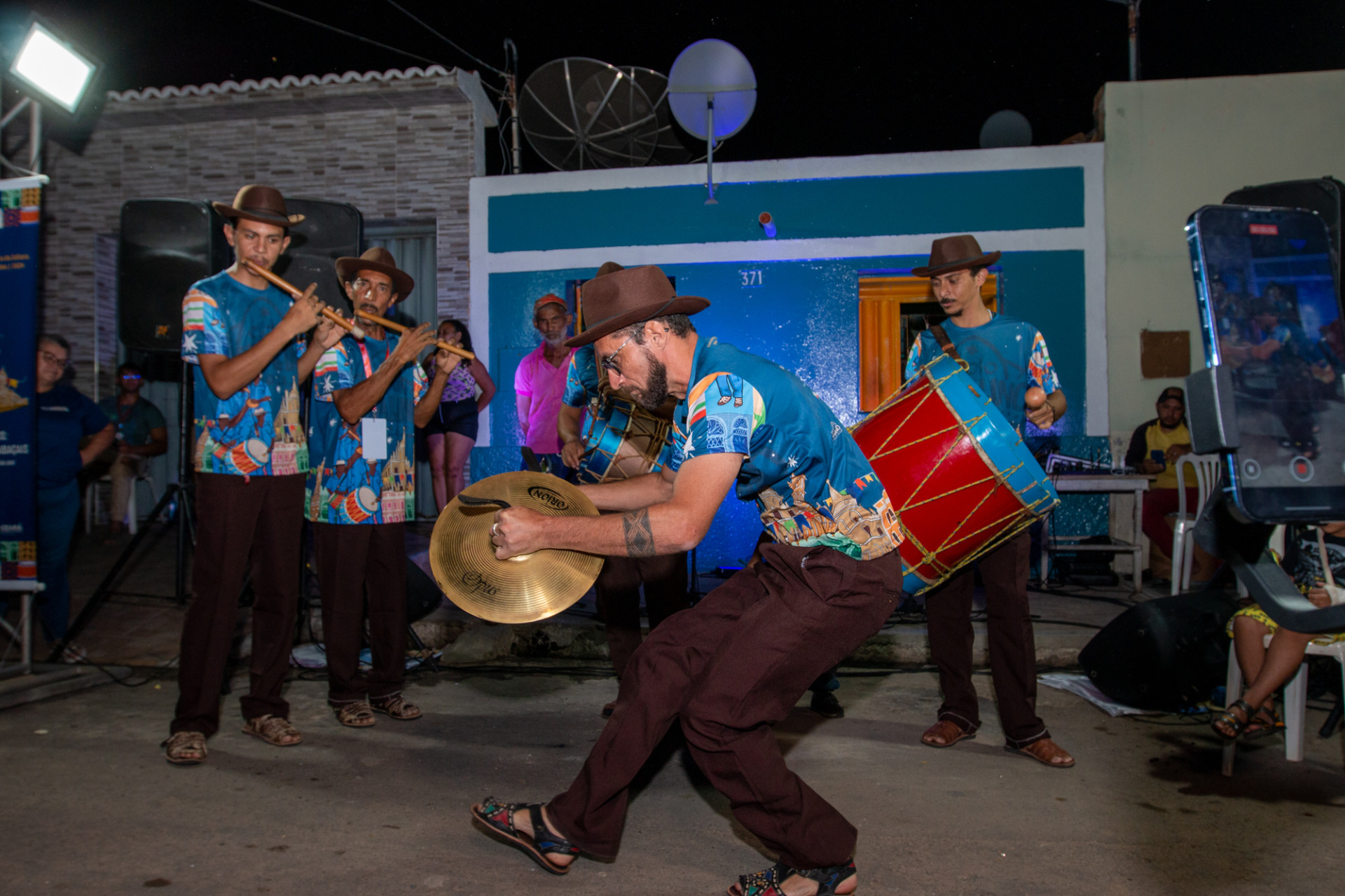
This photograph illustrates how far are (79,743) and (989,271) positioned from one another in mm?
7704

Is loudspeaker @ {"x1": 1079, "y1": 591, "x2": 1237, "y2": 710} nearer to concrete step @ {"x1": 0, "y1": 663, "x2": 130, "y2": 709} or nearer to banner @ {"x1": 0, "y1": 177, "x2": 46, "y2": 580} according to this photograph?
concrete step @ {"x1": 0, "y1": 663, "x2": 130, "y2": 709}

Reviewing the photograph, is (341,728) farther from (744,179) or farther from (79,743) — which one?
(744,179)

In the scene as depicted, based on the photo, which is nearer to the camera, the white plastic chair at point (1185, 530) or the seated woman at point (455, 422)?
the white plastic chair at point (1185, 530)

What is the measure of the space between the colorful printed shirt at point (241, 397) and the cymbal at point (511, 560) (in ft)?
4.43

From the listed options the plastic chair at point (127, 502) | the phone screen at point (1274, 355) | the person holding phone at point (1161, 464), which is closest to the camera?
the phone screen at point (1274, 355)

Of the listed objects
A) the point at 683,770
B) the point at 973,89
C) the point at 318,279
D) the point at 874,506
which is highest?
the point at 973,89

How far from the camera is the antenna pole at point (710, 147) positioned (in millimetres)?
8203

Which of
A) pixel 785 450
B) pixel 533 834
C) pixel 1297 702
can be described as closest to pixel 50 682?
pixel 533 834

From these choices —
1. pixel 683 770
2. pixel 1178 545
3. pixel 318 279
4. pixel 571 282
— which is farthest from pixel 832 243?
pixel 683 770

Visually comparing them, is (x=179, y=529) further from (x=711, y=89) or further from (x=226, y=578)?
(x=711, y=89)

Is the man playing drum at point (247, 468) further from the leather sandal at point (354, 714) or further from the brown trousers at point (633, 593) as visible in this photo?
the brown trousers at point (633, 593)

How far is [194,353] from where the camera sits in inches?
145

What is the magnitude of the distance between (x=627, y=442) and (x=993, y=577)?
163 centimetres

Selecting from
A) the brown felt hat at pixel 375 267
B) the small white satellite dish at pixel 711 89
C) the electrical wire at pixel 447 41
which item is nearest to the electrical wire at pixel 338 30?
the electrical wire at pixel 447 41
